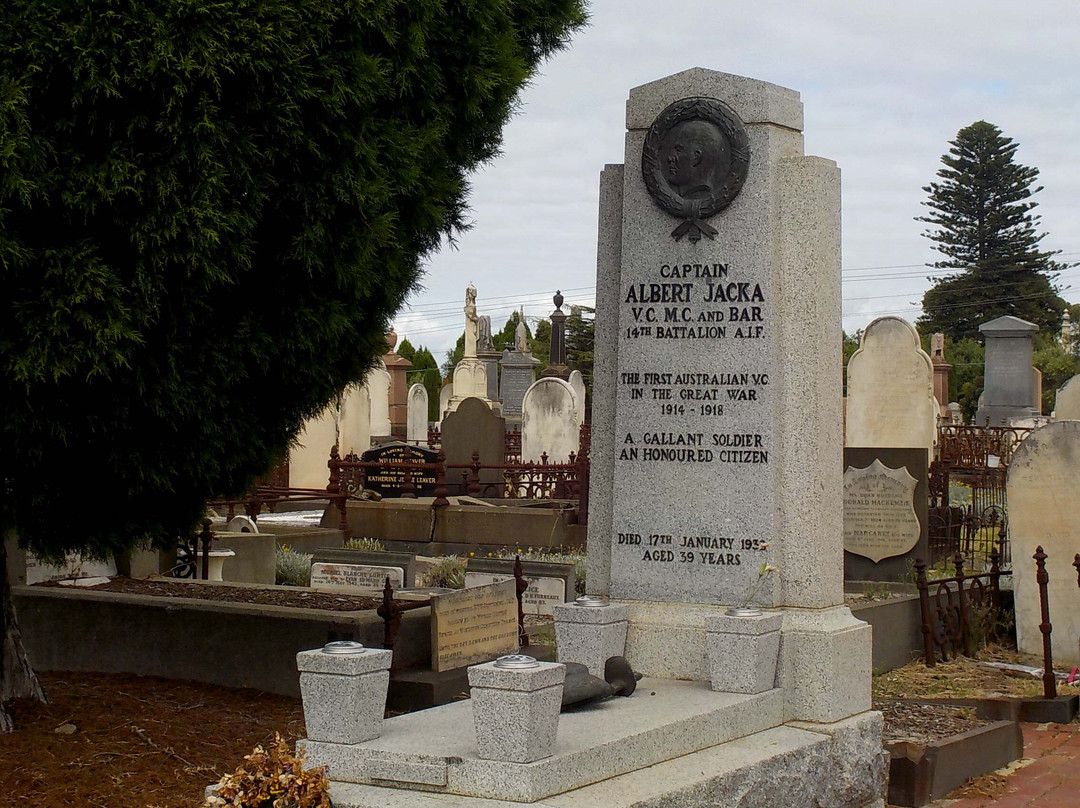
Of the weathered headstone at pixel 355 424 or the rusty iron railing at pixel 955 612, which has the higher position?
the weathered headstone at pixel 355 424

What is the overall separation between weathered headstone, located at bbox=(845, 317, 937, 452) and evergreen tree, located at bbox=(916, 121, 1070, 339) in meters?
40.4

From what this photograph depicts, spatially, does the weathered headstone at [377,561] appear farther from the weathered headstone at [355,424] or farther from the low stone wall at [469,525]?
the weathered headstone at [355,424]

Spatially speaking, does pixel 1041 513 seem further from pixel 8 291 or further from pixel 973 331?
pixel 973 331

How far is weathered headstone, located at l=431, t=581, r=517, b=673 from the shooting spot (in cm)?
700

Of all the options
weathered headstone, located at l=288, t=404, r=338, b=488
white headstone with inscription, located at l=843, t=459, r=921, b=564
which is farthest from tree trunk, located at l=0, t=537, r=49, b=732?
weathered headstone, located at l=288, t=404, r=338, b=488

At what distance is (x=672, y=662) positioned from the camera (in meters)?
5.88

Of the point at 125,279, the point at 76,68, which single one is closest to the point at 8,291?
the point at 125,279

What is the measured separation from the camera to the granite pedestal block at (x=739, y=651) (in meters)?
5.43

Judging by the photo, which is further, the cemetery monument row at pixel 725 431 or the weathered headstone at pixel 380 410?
the weathered headstone at pixel 380 410

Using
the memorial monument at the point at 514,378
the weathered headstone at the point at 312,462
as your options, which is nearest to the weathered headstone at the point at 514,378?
the memorial monument at the point at 514,378

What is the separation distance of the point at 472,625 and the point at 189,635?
168 centimetres

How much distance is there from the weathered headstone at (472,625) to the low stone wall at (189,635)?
18 cm

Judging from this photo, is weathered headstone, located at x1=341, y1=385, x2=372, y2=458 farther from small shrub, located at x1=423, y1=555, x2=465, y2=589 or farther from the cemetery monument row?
the cemetery monument row

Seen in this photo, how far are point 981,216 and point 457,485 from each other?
43.4m
